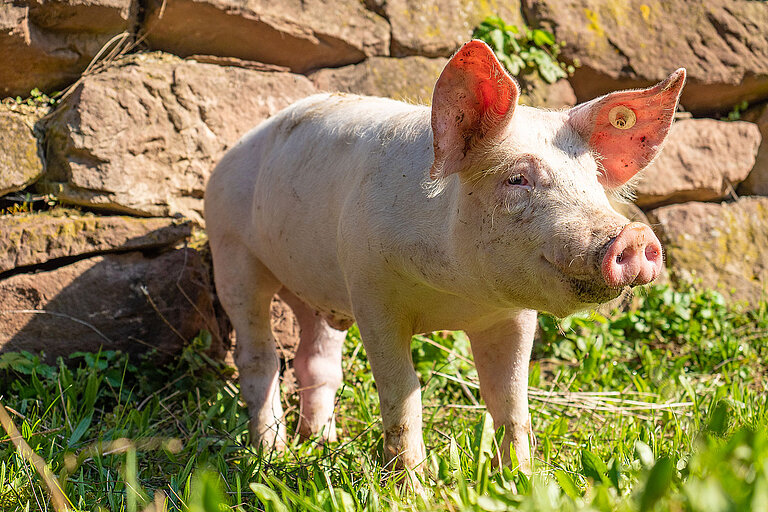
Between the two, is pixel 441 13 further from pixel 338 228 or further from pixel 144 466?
pixel 144 466

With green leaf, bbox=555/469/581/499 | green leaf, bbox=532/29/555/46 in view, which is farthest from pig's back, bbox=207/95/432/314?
green leaf, bbox=532/29/555/46

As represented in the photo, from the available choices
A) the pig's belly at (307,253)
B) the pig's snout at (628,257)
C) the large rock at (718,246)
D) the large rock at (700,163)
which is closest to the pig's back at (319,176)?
the pig's belly at (307,253)

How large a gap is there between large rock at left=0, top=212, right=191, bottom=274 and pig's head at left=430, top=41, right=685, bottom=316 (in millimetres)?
2142

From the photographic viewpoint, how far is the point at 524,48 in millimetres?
5105

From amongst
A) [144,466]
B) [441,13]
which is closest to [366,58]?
[441,13]

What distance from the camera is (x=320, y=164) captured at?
3.28 meters

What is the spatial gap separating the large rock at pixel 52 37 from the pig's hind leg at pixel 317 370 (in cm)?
169

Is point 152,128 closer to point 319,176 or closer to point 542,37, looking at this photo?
point 319,176

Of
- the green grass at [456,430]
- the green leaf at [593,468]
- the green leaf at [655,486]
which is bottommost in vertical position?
the green grass at [456,430]

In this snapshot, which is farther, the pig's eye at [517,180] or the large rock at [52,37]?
the large rock at [52,37]

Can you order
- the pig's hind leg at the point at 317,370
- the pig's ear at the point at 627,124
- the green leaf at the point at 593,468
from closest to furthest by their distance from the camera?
the green leaf at the point at 593,468 → the pig's ear at the point at 627,124 → the pig's hind leg at the point at 317,370

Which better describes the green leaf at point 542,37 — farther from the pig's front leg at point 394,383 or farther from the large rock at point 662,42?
the pig's front leg at point 394,383

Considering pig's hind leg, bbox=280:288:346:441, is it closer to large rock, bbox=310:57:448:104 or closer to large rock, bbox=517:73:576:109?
large rock, bbox=310:57:448:104

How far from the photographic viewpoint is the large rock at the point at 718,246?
5.30 metres
